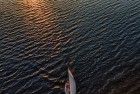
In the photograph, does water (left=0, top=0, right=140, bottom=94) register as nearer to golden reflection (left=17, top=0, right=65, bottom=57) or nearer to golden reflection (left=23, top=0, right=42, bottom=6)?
golden reflection (left=17, top=0, right=65, bottom=57)

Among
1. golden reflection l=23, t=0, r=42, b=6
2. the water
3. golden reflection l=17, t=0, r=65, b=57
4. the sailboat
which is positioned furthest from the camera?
golden reflection l=23, t=0, r=42, b=6

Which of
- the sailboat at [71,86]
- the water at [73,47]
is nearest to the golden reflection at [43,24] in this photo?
the water at [73,47]

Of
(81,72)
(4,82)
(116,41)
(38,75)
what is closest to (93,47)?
(116,41)

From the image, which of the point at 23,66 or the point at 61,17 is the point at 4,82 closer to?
the point at 23,66

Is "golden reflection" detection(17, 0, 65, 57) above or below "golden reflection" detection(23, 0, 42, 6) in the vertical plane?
below

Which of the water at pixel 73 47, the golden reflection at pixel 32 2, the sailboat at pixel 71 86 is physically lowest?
the sailboat at pixel 71 86

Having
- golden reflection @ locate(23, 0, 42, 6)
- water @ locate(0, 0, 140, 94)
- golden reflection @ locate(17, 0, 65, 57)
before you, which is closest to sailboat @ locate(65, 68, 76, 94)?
water @ locate(0, 0, 140, 94)

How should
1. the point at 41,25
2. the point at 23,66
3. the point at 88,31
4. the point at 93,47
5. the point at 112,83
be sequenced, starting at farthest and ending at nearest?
the point at 41,25 < the point at 88,31 < the point at 93,47 < the point at 23,66 < the point at 112,83

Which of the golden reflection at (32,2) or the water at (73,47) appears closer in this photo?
the water at (73,47)

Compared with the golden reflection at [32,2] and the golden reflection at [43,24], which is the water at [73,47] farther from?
the golden reflection at [32,2]
